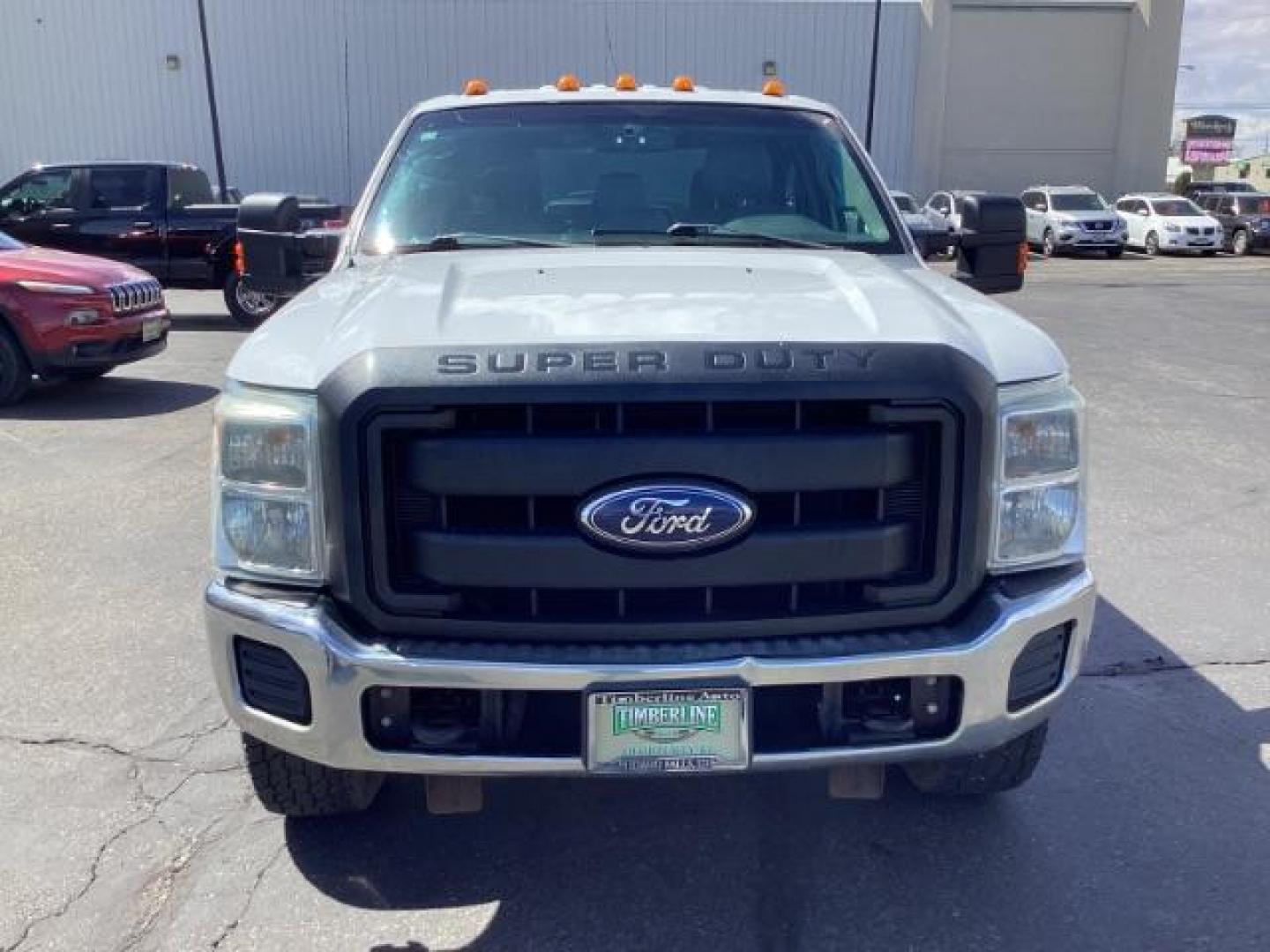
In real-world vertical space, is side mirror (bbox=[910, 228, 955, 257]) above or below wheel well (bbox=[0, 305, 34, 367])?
above

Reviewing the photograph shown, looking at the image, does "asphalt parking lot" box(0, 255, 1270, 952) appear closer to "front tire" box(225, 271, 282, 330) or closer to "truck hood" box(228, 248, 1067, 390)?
"truck hood" box(228, 248, 1067, 390)

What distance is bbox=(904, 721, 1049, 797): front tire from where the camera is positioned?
3.31 meters

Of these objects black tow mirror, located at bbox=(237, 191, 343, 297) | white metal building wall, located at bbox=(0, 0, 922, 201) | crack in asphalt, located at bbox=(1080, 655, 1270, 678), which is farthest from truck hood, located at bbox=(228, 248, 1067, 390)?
white metal building wall, located at bbox=(0, 0, 922, 201)

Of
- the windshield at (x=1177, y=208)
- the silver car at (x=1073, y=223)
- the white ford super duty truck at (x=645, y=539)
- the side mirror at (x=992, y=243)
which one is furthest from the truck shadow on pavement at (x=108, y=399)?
the windshield at (x=1177, y=208)

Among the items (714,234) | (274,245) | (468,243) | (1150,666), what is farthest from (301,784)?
(1150,666)

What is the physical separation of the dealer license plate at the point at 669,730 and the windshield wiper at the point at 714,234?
1.89 metres

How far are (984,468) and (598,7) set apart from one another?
114 feet

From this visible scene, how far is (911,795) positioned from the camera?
3604mm

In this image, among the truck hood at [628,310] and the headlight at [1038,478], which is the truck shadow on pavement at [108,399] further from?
the headlight at [1038,478]

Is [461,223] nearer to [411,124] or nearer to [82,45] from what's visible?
[411,124]

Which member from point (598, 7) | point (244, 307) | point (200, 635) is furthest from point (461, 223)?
point (598, 7)

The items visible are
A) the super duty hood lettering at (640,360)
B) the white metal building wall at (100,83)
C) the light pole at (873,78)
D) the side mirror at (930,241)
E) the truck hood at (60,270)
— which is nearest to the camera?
the super duty hood lettering at (640,360)

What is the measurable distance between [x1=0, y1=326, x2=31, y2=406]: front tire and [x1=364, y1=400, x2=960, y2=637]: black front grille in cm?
795

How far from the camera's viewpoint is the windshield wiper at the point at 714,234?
4023 mm
